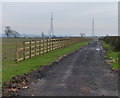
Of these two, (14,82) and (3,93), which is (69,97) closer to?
(3,93)

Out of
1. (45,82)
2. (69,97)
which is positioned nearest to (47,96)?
(69,97)

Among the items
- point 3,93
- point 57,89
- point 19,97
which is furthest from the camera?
point 57,89

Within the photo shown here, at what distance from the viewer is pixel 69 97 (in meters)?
7.20

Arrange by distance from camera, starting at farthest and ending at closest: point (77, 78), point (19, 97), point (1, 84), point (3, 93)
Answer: point (77, 78)
point (1, 84)
point (3, 93)
point (19, 97)

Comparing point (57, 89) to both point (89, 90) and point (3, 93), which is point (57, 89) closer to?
point (89, 90)

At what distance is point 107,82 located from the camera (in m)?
9.64

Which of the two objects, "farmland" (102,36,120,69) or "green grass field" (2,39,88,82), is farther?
"farmland" (102,36,120,69)

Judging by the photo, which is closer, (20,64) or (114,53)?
(20,64)

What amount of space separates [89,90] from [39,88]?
5.22 feet

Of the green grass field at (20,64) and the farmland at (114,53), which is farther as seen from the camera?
the farmland at (114,53)

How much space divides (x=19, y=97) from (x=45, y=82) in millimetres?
2413

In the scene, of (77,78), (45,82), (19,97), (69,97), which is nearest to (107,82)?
(77,78)

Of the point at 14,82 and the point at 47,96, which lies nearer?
the point at 47,96

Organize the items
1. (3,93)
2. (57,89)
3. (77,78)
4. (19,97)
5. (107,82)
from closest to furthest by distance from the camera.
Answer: (19,97) → (3,93) → (57,89) → (107,82) → (77,78)
